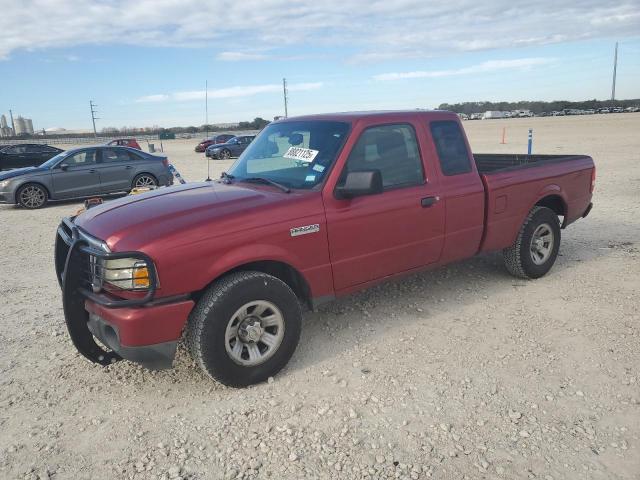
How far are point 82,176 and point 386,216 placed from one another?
1080cm

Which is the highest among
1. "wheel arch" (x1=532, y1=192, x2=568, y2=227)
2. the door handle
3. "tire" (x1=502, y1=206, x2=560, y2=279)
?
the door handle

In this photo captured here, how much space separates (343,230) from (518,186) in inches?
91.6

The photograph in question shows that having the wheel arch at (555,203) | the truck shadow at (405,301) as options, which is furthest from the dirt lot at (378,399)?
the wheel arch at (555,203)

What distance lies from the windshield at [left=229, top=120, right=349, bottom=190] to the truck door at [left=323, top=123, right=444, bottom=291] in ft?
0.62

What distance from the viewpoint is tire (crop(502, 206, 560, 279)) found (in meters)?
5.46

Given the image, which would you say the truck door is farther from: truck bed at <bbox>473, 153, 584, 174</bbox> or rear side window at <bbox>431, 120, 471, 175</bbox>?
truck bed at <bbox>473, 153, 584, 174</bbox>

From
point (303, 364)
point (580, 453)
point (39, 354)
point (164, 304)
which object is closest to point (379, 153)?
point (303, 364)

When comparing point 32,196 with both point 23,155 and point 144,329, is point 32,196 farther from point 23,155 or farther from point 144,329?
point 144,329

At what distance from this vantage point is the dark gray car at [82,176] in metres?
12.2

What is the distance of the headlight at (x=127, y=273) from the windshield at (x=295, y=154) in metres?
1.38

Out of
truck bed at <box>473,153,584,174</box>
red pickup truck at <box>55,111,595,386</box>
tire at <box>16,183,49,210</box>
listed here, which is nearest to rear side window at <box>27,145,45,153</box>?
tire at <box>16,183,49,210</box>

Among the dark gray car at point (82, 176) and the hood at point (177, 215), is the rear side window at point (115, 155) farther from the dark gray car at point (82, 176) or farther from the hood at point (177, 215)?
the hood at point (177, 215)

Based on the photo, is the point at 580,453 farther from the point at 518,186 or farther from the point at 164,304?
the point at 518,186

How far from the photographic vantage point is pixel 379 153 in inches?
167
